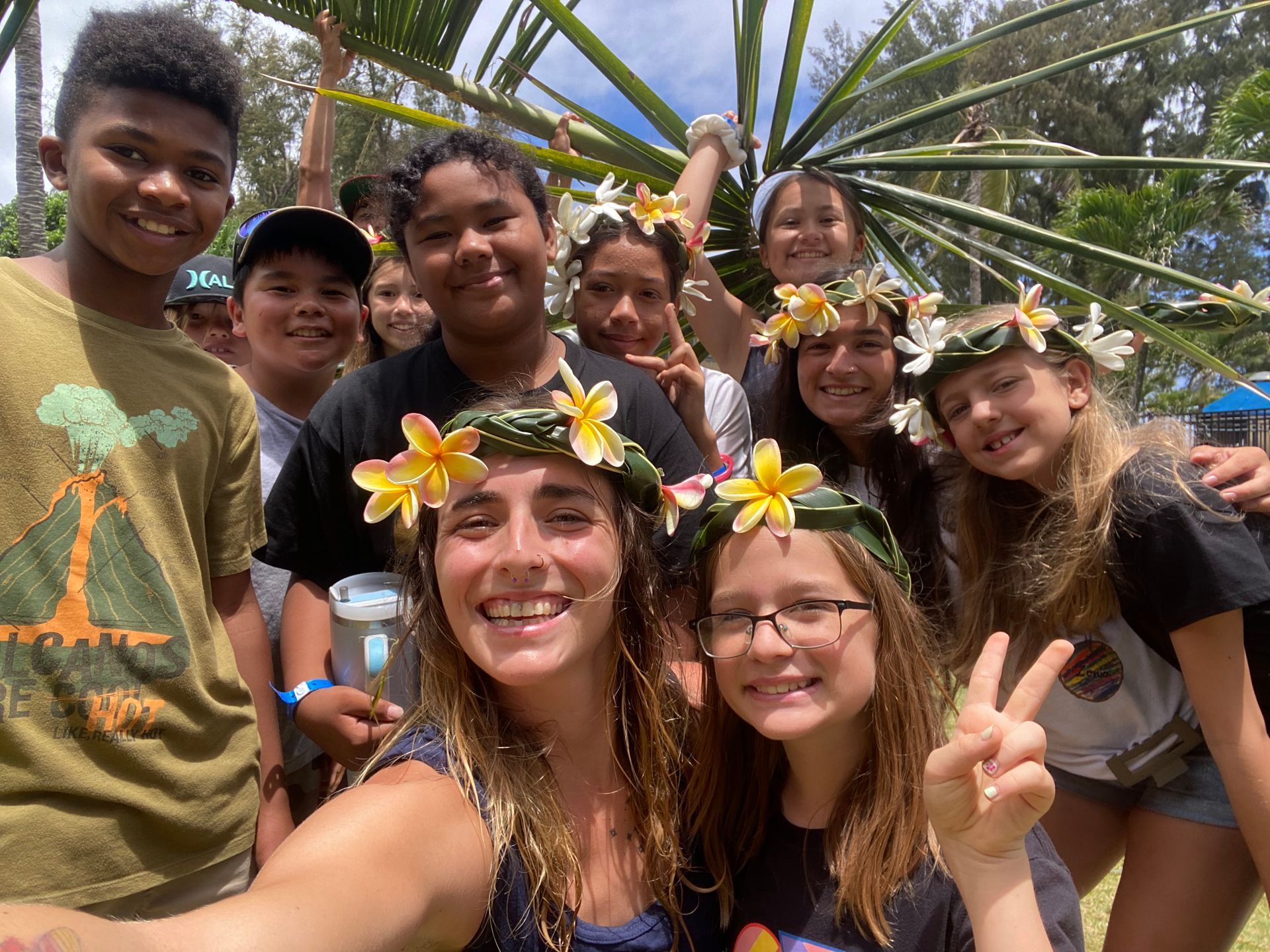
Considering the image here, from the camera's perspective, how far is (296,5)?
119 inches

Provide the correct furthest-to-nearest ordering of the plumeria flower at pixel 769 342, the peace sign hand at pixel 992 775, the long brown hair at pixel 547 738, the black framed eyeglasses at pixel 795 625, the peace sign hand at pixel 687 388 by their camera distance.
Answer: the plumeria flower at pixel 769 342 < the peace sign hand at pixel 687 388 < the black framed eyeglasses at pixel 795 625 < the long brown hair at pixel 547 738 < the peace sign hand at pixel 992 775

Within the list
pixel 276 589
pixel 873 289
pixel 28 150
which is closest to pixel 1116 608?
pixel 873 289

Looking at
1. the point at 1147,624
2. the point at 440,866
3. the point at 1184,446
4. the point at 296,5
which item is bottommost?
the point at 440,866

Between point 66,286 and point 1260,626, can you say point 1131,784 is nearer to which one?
point 1260,626

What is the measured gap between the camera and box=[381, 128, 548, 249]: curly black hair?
2709 mm

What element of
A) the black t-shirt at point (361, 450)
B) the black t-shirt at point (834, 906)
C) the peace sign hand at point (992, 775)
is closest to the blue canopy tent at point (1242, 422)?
the black t-shirt at point (361, 450)

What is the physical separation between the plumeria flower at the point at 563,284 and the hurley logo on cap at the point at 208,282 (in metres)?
1.45

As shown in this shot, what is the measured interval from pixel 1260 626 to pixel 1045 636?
1.81 feet

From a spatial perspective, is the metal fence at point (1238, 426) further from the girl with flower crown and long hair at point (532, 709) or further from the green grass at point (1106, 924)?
the girl with flower crown and long hair at point (532, 709)

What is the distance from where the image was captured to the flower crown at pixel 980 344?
2.73 metres

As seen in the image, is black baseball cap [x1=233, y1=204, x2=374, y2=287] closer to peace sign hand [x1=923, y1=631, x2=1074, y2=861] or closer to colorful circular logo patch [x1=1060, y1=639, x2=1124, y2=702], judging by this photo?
peace sign hand [x1=923, y1=631, x2=1074, y2=861]

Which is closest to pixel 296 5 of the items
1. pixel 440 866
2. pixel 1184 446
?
pixel 440 866

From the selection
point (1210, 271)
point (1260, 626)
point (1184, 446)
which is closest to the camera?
point (1260, 626)

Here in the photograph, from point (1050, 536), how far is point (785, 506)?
1.09 metres
